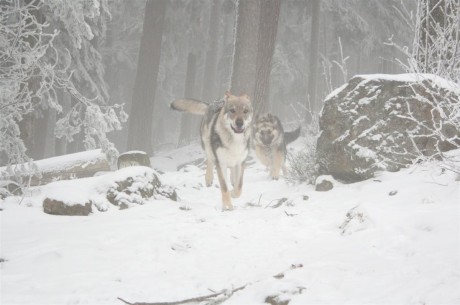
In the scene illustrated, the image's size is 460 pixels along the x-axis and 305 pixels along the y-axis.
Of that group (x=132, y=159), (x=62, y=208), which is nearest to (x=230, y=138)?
(x=62, y=208)

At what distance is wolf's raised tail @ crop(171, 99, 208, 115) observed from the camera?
7559 mm

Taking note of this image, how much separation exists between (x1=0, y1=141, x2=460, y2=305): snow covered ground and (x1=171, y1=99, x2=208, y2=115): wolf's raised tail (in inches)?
108

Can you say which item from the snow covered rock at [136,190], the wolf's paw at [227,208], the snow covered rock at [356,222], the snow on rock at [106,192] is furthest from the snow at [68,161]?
the snow covered rock at [356,222]

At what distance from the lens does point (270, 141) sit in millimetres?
Result: 9203

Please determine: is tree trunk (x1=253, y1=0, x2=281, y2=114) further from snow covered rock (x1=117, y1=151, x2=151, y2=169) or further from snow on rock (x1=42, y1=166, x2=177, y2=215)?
snow on rock (x1=42, y1=166, x2=177, y2=215)

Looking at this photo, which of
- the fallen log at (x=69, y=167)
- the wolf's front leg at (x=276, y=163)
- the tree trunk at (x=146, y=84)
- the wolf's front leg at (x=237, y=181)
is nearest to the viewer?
the wolf's front leg at (x=237, y=181)

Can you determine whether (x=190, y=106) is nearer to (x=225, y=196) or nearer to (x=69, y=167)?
(x=225, y=196)

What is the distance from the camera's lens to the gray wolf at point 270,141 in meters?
9.04

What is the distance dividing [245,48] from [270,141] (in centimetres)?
264

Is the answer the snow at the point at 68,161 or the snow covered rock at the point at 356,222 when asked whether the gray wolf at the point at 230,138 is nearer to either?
the snow covered rock at the point at 356,222

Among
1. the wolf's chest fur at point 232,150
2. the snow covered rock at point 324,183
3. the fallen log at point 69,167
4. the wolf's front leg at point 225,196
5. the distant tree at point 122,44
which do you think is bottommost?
the fallen log at point 69,167

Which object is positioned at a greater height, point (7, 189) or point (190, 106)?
point (190, 106)

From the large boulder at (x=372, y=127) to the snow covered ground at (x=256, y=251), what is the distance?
0.53 metres

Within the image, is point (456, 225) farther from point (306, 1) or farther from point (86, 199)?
point (306, 1)
